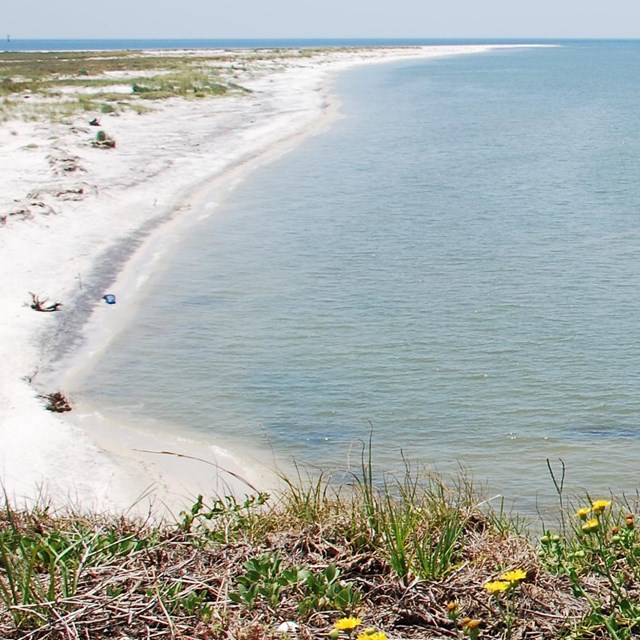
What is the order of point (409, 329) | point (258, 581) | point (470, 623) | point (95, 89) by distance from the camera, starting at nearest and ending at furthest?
point (470, 623) → point (258, 581) → point (409, 329) → point (95, 89)

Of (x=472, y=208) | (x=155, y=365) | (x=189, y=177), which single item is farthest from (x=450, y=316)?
(x=189, y=177)

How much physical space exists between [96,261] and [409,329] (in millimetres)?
5437

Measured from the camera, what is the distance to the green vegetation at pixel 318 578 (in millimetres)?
3264

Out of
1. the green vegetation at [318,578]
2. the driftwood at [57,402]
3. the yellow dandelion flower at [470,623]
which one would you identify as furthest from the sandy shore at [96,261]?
the yellow dandelion flower at [470,623]

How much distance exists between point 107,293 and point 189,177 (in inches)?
357

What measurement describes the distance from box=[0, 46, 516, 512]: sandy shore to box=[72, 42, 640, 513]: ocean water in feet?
1.39

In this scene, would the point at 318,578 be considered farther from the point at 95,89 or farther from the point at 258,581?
the point at 95,89

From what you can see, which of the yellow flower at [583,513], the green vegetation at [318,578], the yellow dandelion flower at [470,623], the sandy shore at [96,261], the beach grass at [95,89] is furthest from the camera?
the beach grass at [95,89]

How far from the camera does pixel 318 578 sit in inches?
141

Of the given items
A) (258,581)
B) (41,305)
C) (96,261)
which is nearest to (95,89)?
(96,261)

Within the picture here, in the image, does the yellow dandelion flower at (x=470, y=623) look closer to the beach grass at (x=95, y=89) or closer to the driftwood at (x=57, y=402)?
the driftwood at (x=57, y=402)

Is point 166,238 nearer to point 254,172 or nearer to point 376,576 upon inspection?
point 254,172

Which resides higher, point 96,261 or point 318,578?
point 318,578

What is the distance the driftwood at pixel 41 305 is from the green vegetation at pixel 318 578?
762 centimetres
